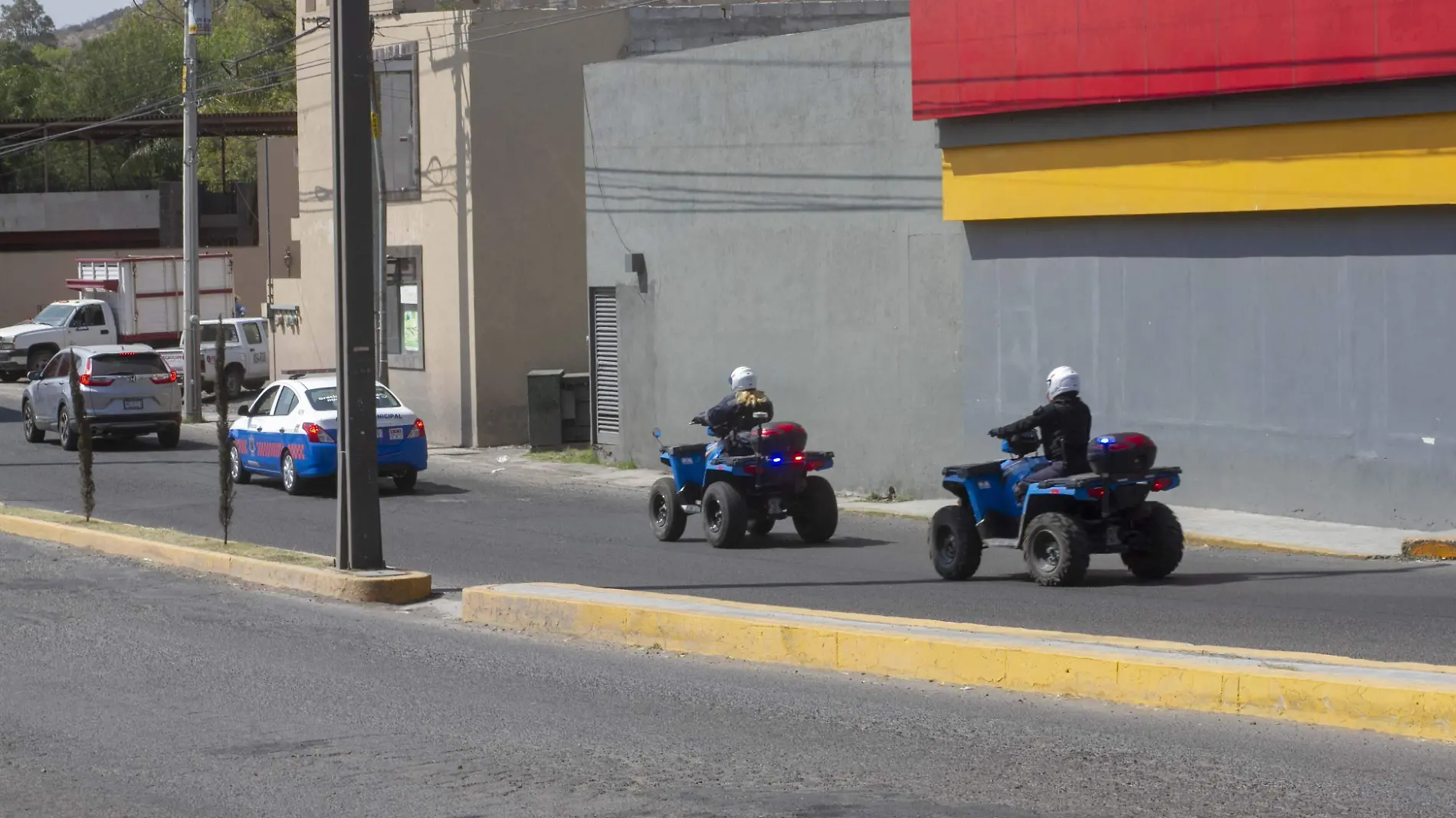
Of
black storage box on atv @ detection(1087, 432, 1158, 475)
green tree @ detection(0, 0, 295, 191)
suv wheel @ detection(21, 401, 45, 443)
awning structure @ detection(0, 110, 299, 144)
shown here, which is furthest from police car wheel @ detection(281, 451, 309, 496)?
green tree @ detection(0, 0, 295, 191)

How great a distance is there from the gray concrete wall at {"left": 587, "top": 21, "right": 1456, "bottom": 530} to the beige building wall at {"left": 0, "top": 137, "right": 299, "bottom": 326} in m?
33.0

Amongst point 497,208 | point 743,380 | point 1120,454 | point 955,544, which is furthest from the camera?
point 497,208

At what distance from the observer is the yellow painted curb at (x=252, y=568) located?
13.7 metres

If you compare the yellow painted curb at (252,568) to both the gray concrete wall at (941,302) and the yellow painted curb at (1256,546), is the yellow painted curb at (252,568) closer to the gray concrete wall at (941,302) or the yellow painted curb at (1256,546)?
the yellow painted curb at (1256,546)

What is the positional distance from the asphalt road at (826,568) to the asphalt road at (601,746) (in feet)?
7.80

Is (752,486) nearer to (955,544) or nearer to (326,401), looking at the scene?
(955,544)

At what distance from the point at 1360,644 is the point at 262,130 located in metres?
52.8

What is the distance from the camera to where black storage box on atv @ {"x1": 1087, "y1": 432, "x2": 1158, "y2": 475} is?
500 inches

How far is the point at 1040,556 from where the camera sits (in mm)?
13258

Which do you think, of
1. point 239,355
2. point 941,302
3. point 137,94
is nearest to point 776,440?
point 941,302

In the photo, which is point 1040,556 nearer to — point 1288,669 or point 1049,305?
point 1288,669

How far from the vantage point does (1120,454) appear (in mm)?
12758

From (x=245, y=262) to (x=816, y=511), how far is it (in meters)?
45.0

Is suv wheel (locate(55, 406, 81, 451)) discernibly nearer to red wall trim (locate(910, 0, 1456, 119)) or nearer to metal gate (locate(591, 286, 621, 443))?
metal gate (locate(591, 286, 621, 443))
